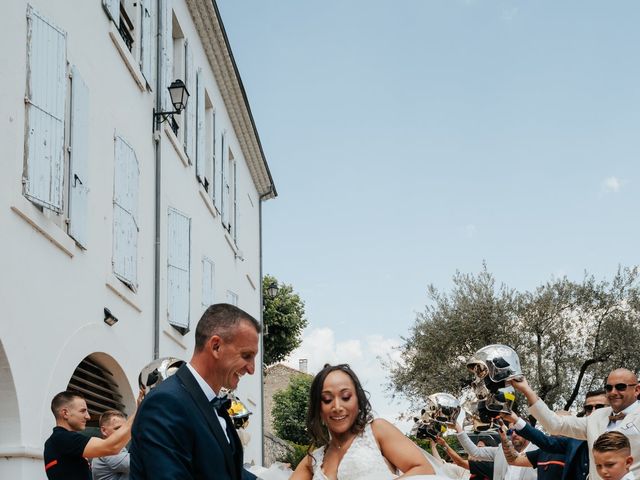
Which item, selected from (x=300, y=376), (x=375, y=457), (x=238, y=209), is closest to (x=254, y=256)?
(x=238, y=209)

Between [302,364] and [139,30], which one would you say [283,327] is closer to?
[302,364]

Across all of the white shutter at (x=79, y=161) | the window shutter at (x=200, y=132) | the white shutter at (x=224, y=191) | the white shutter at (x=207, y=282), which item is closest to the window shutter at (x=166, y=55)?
the window shutter at (x=200, y=132)

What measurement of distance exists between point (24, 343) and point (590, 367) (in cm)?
2547

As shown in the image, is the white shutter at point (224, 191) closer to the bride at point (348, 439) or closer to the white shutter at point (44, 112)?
the white shutter at point (44, 112)

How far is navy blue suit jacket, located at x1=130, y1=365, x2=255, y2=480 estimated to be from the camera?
3.39 m

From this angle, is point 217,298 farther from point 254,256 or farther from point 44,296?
point 44,296

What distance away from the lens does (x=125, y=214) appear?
11.9 m

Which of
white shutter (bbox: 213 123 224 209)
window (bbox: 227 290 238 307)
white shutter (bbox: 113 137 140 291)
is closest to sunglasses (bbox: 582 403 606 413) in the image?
white shutter (bbox: 113 137 140 291)

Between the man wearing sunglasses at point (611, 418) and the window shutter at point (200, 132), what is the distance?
1092 cm

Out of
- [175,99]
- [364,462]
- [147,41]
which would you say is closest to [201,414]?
[364,462]

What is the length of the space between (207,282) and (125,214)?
6177mm

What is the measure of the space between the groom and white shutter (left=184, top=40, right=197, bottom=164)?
12747 millimetres

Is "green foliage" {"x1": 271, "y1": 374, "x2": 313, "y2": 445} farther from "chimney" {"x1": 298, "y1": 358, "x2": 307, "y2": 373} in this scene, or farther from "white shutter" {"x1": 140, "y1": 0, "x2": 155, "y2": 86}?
"white shutter" {"x1": 140, "y1": 0, "x2": 155, "y2": 86}

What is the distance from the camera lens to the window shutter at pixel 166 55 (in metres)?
14.5
